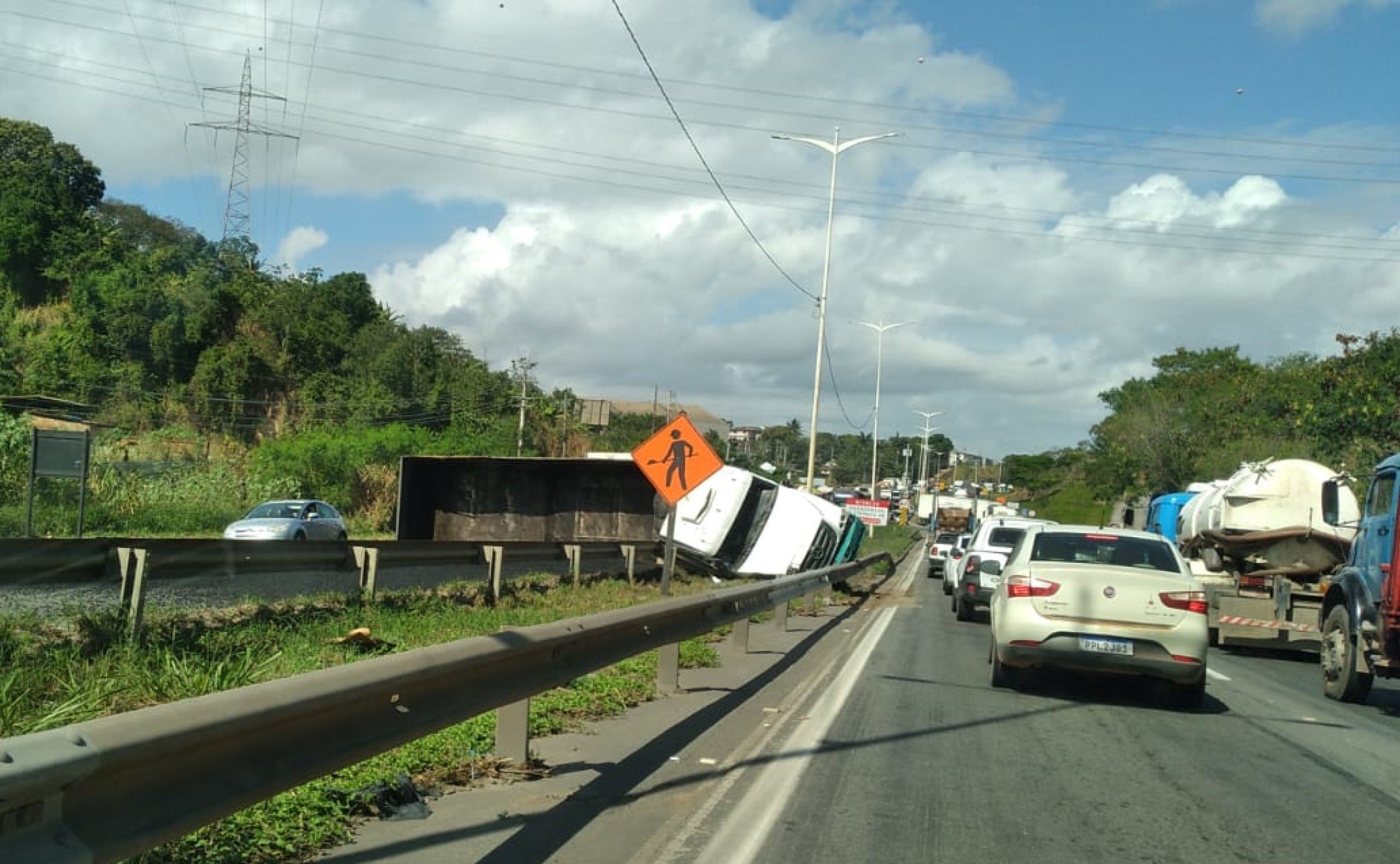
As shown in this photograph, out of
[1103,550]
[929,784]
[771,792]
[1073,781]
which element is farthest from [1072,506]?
[771,792]

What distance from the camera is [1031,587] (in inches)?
443

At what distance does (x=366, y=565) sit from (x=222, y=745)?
10.3 metres

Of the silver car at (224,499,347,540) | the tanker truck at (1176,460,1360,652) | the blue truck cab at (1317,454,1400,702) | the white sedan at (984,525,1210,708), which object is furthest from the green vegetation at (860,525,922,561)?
the white sedan at (984,525,1210,708)

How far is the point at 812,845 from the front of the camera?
19.5 feet

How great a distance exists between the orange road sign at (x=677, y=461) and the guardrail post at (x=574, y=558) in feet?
16.8

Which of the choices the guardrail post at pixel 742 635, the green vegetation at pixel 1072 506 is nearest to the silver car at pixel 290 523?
the guardrail post at pixel 742 635

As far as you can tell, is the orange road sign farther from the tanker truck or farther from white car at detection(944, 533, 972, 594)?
white car at detection(944, 533, 972, 594)

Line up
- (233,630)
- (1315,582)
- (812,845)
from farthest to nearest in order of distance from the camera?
1. (1315,582)
2. (233,630)
3. (812,845)

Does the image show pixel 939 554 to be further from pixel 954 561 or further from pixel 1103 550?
pixel 1103 550

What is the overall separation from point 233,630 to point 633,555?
12.1 meters

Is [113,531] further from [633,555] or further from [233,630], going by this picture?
[233,630]

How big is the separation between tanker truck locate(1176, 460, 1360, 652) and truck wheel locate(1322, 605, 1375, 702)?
3.59 m

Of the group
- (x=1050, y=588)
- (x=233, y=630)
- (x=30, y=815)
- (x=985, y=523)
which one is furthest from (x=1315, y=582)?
(x=30, y=815)

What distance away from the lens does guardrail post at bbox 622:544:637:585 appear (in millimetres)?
21766
